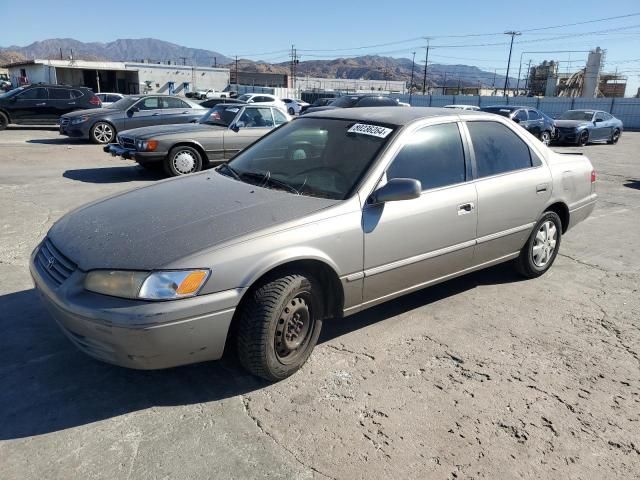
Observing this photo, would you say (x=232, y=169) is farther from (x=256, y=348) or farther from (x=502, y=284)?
(x=502, y=284)

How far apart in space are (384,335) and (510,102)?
134ft

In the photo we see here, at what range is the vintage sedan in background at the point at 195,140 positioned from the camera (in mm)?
8992

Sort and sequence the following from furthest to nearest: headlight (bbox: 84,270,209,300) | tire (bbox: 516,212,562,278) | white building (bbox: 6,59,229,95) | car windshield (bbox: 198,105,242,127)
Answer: white building (bbox: 6,59,229,95) < car windshield (bbox: 198,105,242,127) < tire (bbox: 516,212,562,278) < headlight (bbox: 84,270,209,300)

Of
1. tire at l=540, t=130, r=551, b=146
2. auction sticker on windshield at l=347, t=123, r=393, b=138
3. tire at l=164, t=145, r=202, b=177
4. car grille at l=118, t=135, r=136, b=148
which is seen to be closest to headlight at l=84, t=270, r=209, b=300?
auction sticker on windshield at l=347, t=123, r=393, b=138

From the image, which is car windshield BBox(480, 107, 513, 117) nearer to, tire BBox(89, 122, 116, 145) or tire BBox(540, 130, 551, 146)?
→ tire BBox(540, 130, 551, 146)

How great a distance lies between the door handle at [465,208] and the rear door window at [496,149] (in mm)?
321

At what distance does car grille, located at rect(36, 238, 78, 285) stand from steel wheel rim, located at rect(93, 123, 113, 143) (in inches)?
493

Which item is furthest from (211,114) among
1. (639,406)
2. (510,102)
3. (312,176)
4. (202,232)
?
(510,102)

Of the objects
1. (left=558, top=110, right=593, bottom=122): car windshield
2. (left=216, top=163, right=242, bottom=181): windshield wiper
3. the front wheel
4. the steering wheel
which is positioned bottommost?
the front wheel

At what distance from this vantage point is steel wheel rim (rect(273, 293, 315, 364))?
3.03 m

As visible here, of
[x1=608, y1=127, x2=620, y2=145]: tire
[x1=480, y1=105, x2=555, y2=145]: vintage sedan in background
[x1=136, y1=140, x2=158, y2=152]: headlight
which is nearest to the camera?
[x1=136, y1=140, x2=158, y2=152]: headlight

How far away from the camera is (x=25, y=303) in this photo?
13.3 feet

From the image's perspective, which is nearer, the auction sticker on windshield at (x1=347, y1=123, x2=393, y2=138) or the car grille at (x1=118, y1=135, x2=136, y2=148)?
the auction sticker on windshield at (x1=347, y1=123, x2=393, y2=138)

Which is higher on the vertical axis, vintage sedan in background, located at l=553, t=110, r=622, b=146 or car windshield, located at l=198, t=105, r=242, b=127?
car windshield, located at l=198, t=105, r=242, b=127
